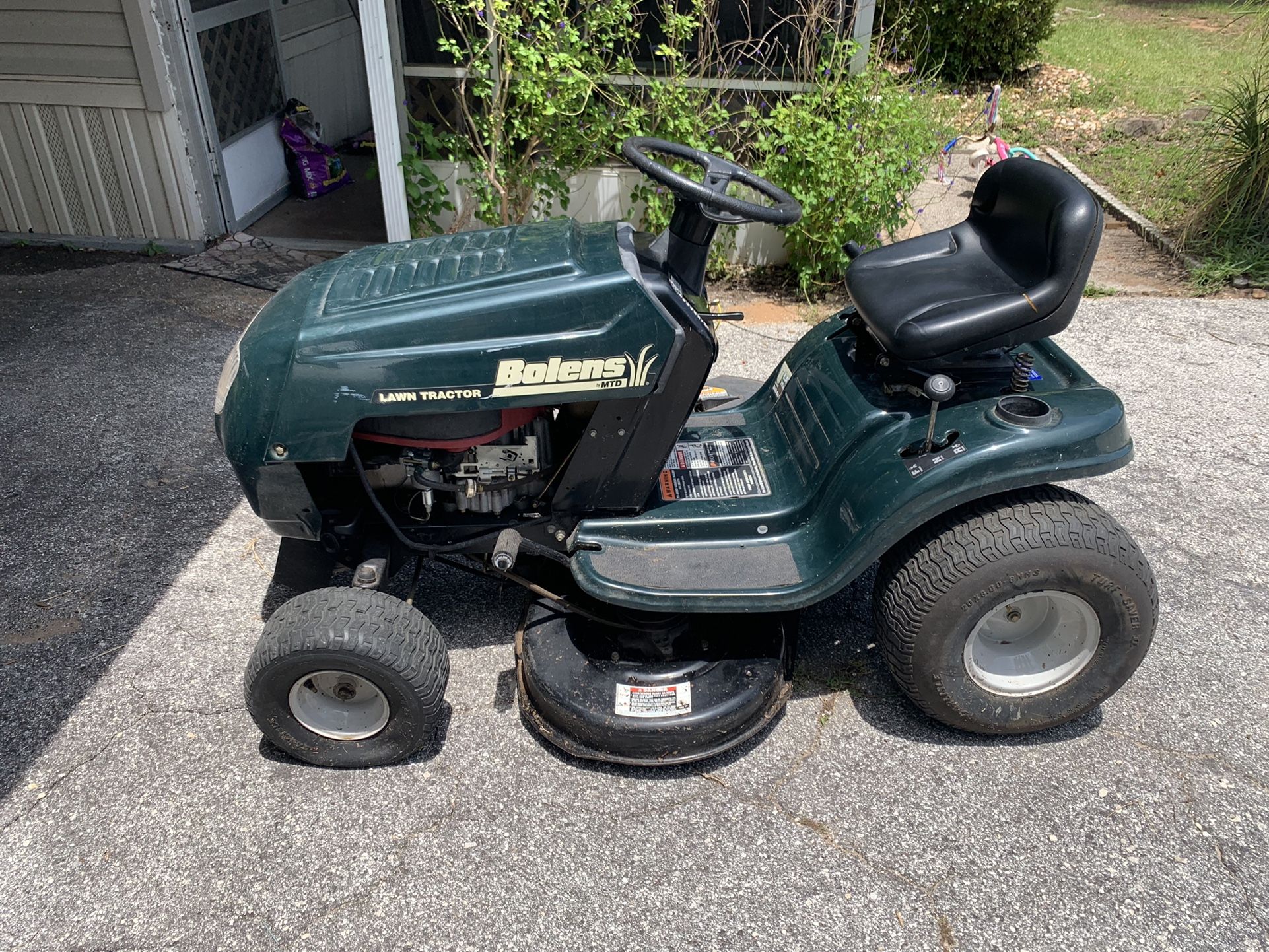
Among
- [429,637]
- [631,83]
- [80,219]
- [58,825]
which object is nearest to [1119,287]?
[631,83]

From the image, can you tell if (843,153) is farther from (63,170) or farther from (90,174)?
(63,170)

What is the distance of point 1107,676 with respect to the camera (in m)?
2.49

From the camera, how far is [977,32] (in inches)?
375

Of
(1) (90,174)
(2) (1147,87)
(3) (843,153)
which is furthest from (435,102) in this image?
(2) (1147,87)

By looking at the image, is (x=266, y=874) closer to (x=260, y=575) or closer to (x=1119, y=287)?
(x=260, y=575)

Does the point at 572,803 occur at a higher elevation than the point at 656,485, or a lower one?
lower

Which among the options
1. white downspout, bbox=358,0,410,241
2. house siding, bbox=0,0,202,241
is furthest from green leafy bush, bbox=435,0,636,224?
house siding, bbox=0,0,202,241

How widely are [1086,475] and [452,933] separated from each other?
186cm

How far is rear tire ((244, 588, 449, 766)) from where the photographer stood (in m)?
2.28

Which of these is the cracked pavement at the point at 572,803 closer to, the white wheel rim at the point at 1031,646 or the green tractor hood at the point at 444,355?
the white wheel rim at the point at 1031,646

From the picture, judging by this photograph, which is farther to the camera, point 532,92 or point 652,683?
point 532,92

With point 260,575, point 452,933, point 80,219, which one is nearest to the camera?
point 452,933

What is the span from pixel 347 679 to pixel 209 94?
4885 millimetres

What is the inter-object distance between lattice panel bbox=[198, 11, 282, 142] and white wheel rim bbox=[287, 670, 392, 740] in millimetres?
4809
